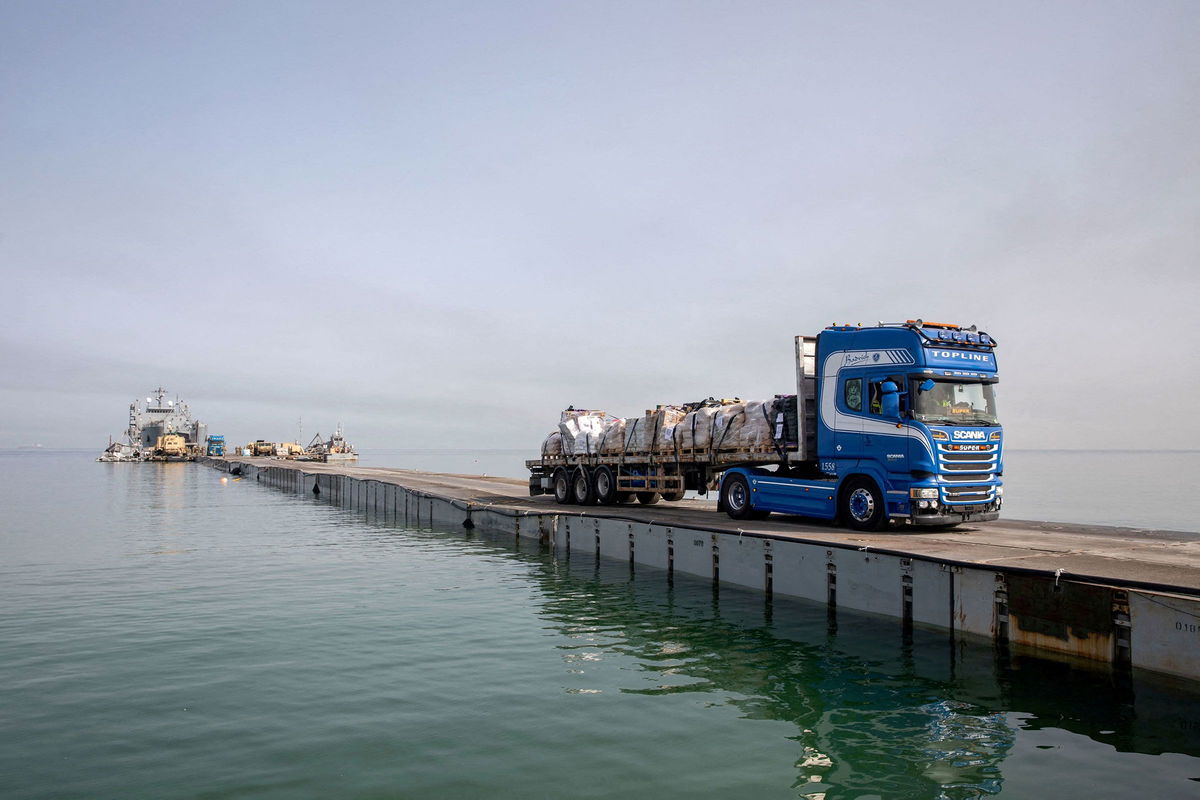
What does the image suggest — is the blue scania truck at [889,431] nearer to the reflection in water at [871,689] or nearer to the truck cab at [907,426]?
the truck cab at [907,426]

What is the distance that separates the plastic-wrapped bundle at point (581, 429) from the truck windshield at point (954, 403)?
1396 centimetres

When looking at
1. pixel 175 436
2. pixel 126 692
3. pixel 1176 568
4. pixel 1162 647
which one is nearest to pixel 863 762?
pixel 1162 647

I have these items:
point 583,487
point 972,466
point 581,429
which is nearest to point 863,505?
point 972,466

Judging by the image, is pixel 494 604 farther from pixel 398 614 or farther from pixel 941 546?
pixel 941 546

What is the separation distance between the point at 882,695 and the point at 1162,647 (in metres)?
3.52

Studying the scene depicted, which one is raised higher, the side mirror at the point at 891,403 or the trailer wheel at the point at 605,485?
the side mirror at the point at 891,403

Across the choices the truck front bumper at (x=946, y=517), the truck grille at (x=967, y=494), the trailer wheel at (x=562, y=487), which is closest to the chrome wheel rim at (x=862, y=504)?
the truck front bumper at (x=946, y=517)

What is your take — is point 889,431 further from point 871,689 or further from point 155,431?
point 155,431

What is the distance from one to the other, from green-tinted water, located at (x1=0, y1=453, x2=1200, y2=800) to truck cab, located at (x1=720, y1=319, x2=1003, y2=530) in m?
3.16

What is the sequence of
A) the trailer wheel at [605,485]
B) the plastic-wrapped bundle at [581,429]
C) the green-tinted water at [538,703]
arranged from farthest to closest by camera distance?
the plastic-wrapped bundle at [581,429]
the trailer wheel at [605,485]
the green-tinted water at [538,703]

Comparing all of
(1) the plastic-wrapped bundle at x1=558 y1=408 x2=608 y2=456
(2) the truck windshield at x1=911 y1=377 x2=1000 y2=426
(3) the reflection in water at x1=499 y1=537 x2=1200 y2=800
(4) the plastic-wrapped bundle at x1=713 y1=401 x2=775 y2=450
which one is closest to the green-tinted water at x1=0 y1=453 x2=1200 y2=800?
(3) the reflection in water at x1=499 y1=537 x2=1200 y2=800

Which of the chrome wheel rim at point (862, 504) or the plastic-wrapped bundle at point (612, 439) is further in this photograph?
the plastic-wrapped bundle at point (612, 439)

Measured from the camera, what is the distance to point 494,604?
17.3 metres

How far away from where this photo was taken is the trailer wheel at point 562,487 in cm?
3062
